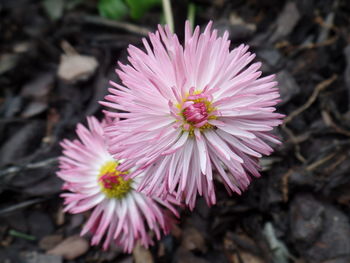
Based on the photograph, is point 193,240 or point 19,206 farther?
point 19,206

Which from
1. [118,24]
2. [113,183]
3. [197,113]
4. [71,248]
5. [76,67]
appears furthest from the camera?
[118,24]

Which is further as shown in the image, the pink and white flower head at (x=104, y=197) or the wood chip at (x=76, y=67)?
the wood chip at (x=76, y=67)

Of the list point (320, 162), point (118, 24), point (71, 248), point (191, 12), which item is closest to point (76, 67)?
point (118, 24)

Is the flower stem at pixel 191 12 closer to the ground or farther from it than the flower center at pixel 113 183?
farther from it

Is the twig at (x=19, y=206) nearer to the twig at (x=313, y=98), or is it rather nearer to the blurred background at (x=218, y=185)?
the blurred background at (x=218, y=185)

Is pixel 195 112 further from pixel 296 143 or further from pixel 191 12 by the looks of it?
pixel 191 12

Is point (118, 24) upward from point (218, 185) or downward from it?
upward

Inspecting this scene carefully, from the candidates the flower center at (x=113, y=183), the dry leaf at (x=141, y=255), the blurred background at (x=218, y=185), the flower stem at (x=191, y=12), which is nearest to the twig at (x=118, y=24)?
the blurred background at (x=218, y=185)
